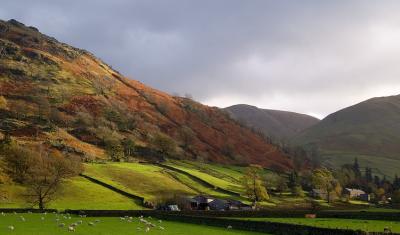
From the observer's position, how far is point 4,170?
125562mm

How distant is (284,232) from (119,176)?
101 metres

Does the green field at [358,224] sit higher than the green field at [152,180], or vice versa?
the green field at [152,180]

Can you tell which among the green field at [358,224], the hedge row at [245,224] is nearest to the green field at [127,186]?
the hedge row at [245,224]

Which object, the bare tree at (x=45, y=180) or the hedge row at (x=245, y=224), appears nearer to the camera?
the hedge row at (x=245, y=224)

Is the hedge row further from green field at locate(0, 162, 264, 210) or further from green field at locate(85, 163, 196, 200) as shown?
green field at locate(85, 163, 196, 200)

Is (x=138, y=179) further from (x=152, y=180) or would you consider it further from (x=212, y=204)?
(x=212, y=204)

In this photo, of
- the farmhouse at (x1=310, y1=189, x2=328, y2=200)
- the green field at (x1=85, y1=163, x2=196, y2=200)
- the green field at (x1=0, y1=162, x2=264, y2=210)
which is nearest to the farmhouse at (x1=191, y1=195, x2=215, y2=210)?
the green field at (x1=0, y1=162, x2=264, y2=210)

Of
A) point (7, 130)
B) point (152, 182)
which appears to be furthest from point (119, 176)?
point (7, 130)

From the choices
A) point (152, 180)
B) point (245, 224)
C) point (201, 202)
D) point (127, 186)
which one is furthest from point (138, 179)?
point (245, 224)

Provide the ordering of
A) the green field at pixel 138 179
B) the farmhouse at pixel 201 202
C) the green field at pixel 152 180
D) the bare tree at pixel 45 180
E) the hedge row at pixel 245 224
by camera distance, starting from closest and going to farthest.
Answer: the hedge row at pixel 245 224, the bare tree at pixel 45 180, the farmhouse at pixel 201 202, the green field at pixel 138 179, the green field at pixel 152 180

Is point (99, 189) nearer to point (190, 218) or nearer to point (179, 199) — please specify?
point (179, 199)

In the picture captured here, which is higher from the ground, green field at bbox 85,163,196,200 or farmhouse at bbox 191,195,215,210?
green field at bbox 85,163,196,200

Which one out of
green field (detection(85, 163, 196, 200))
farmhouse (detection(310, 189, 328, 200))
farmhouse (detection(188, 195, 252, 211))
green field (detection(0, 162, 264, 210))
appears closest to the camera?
green field (detection(0, 162, 264, 210))

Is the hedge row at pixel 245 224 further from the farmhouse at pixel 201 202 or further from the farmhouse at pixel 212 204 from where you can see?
the farmhouse at pixel 201 202
